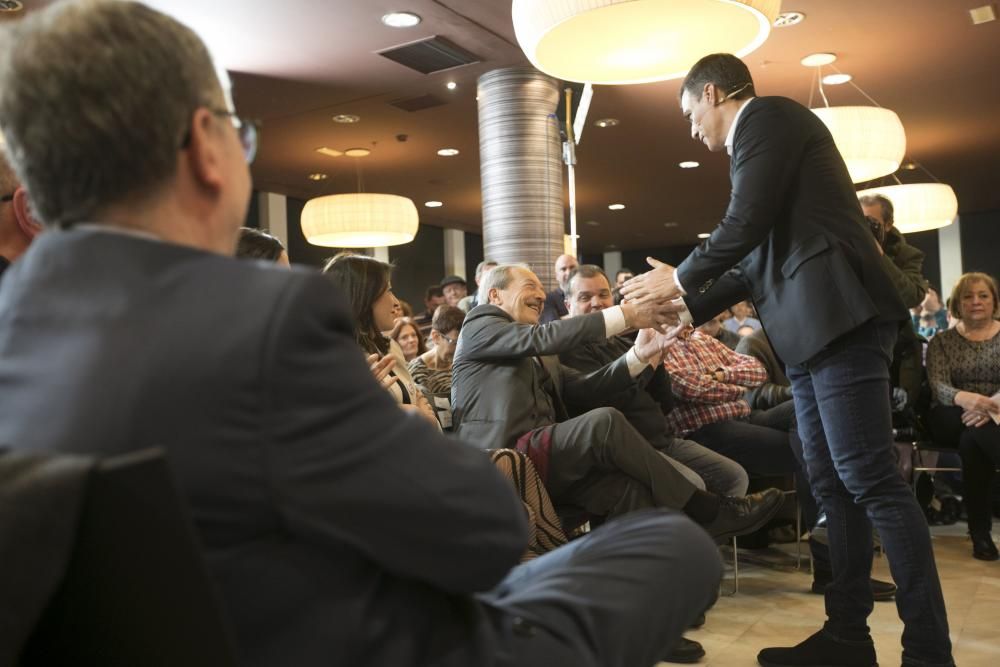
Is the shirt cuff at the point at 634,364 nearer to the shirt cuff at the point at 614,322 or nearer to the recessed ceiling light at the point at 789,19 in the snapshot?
the shirt cuff at the point at 614,322

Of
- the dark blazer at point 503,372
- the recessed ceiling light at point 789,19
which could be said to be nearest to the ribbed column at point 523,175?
the recessed ceiling light at point 789,19

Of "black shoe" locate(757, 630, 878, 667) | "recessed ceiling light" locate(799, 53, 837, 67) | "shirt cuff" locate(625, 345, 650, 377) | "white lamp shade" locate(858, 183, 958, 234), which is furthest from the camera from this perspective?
"white lamp shade" locate(858, 183, 958, 234)

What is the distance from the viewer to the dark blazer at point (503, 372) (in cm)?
259

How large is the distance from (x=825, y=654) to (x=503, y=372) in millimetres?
1154

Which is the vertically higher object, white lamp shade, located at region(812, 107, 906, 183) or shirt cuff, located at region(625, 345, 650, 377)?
white lamp shade, located at region(812, 107, 906, 183)

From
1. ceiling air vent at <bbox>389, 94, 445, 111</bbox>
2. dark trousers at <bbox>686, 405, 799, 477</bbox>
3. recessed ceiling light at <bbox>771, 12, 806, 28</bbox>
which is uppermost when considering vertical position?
recessed ceiling light at <bbox>771, 12, 806, 28</bbox>

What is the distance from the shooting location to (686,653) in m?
2.20

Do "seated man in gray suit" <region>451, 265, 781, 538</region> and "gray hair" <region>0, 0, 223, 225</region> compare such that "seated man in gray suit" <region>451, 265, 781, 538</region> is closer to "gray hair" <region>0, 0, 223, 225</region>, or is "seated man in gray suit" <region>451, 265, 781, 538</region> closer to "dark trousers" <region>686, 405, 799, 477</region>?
"dark trousers" <region>686, 405, 799, 477</region>

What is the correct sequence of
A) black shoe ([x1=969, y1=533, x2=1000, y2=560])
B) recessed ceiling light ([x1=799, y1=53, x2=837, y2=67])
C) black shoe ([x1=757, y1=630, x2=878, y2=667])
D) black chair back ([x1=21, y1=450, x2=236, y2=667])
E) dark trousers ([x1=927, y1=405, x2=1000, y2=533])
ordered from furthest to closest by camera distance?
recessed ceiling light ([x1=799, y1=53, x2=837, y2=67]) < dark trousers ([x1=927, y1=405, x2=1000, y2=533]) < black shoe ([x1=969, y1=533, x2=1000, y2=560]) < black shoe ([x1=757, y1=630, x2=878, y2=667]) < black chair back ([x1=21, y1=450, x2=236, y2=667])

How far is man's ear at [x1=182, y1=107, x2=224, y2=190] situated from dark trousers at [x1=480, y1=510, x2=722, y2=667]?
480 mm

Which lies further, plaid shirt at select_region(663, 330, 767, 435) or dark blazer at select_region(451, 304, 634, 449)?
plaid shirt at select_region(663, 330, 767, 435)

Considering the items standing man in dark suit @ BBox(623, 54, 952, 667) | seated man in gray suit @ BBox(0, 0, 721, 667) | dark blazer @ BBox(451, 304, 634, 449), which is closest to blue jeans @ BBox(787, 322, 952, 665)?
standing man in dark suit @ BBox(623, 54, 952, 667)

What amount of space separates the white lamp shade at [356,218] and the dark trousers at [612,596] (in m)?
6.81

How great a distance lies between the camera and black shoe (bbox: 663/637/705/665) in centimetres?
220
